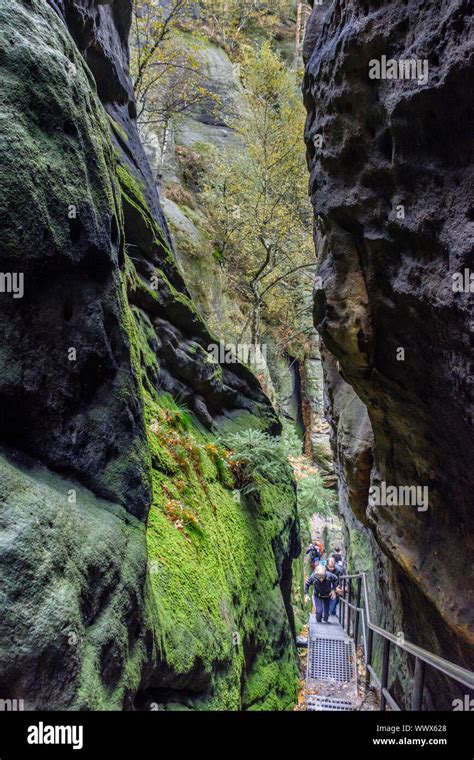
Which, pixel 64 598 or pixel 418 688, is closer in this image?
pixel 64 598

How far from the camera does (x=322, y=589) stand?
406 inches

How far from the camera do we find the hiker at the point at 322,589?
32.7 ft

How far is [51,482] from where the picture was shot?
2875 mm

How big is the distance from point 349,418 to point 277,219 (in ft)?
33.9

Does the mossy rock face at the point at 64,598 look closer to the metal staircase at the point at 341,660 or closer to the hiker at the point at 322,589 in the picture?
the metal staircase at the point at 341,660

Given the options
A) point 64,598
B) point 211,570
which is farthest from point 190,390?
point 64,598

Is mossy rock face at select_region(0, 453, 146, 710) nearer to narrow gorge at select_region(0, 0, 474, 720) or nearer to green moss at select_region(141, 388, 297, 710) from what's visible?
narrow gorge at select_region(0, 0, 474, 720)
